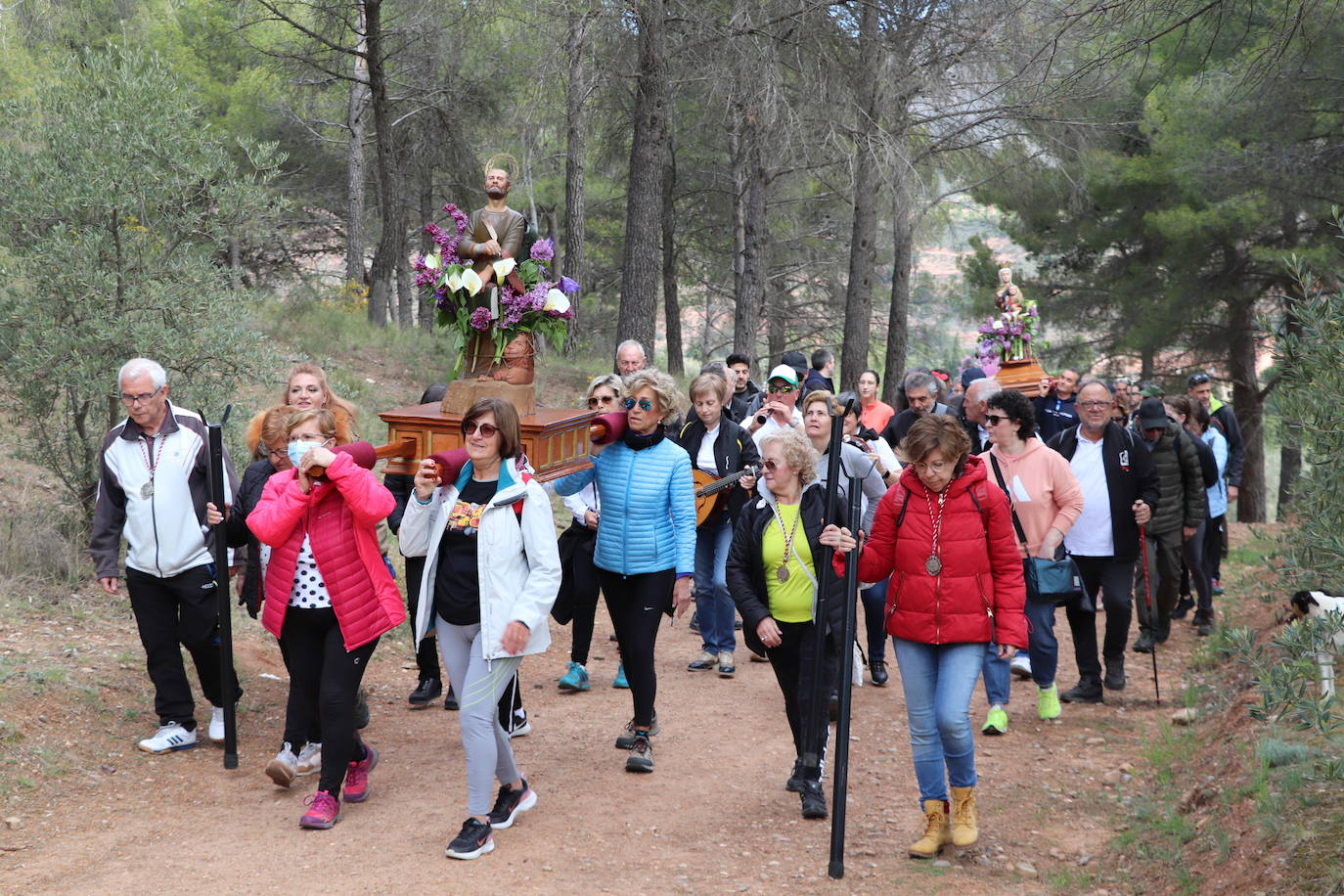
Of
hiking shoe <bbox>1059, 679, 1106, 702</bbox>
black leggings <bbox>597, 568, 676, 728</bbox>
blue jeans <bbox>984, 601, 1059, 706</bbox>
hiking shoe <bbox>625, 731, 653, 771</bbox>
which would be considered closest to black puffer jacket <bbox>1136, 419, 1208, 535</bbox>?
hiking shoe <bbox>1059, 679, 1106, 702</bbox>

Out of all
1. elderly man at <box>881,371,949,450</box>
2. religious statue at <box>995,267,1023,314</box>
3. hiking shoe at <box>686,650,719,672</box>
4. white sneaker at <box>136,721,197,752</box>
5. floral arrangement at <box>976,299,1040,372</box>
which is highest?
religious statue at <box>995,267,1023,314</box>

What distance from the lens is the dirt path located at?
502cm

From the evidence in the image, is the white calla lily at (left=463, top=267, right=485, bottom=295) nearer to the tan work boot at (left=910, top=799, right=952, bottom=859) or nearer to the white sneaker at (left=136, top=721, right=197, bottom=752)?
the white sneaker at (left=136, top=721, right=197, bottom=752)

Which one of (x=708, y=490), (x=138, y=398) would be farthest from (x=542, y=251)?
(x=708, y=490)

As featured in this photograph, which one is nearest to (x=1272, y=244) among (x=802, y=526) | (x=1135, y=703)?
(x=1135, y=703)

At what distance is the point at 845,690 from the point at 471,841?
167 centimetres

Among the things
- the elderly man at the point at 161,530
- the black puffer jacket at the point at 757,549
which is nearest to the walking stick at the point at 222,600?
the elderly man at the point at 161,530

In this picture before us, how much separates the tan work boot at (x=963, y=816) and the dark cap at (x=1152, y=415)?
177 inches

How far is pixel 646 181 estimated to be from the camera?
1377 cm

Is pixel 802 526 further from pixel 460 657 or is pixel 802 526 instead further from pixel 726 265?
pixel 726 265

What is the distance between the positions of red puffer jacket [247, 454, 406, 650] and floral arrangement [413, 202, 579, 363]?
1.30m

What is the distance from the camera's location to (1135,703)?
822cm

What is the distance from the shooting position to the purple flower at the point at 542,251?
6.43 metres

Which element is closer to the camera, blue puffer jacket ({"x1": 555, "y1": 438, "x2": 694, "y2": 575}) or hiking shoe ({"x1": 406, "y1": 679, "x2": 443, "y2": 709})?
blue puffer jacket ({"x1": 555, "y1": 438, "x2": 694, "y2": 575})
